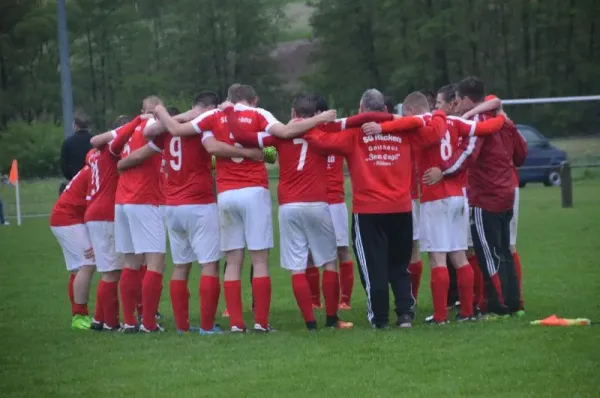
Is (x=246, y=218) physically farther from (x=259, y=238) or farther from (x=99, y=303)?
(x=99, y=303)

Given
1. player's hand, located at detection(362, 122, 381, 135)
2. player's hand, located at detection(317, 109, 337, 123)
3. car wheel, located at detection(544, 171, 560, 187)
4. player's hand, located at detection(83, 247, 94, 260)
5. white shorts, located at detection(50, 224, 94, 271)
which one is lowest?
car wheel, located at detection(544, 171, 560, 187)

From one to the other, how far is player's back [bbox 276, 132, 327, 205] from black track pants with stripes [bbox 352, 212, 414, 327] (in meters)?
0.48

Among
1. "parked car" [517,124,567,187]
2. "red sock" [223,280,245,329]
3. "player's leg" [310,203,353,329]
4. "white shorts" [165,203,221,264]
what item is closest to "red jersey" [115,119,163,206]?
"white shorts" [165,203,221,264]

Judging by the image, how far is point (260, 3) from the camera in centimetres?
7319

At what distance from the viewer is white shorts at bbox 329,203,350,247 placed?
45.2ft

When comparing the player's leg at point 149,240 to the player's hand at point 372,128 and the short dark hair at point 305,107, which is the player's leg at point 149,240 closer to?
the short dark hair at point 305,107

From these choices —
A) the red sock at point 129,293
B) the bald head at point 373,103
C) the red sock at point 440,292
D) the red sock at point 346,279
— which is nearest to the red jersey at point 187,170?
the red sock at point 129,293

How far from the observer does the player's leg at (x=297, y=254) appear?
12122 millimetres

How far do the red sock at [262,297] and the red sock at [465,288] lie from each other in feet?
5.98

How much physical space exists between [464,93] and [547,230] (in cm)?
1198

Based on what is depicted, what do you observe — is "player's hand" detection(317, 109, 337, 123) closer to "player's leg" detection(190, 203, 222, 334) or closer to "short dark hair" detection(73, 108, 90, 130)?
"player's leg" detection(190, 203, 222, 334)

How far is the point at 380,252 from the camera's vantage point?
1191cm

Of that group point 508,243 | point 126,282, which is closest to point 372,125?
point 508,243

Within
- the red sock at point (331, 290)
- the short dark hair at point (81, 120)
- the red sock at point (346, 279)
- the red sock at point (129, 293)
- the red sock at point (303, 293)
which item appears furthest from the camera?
the short dark hair at point (81, 120)
